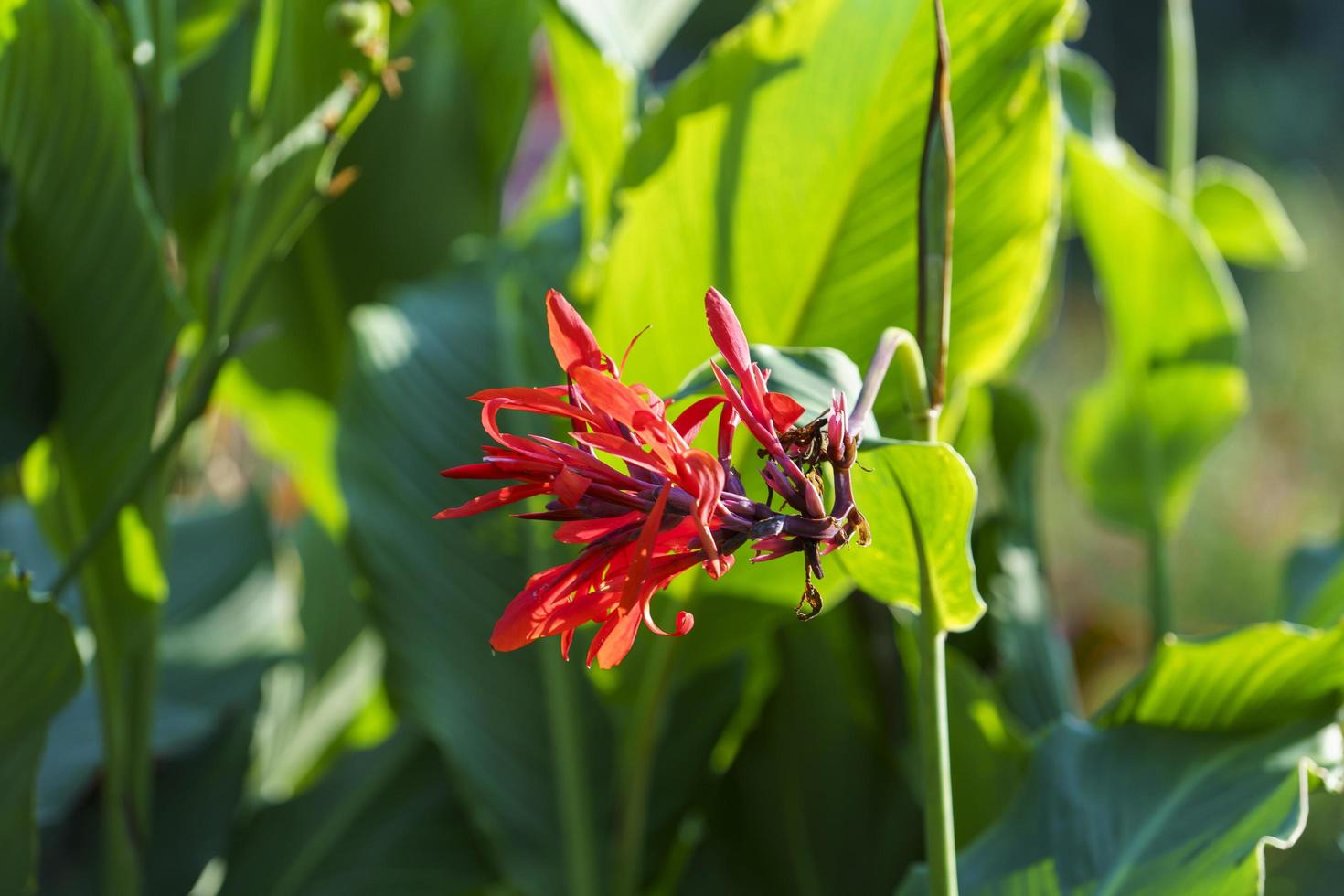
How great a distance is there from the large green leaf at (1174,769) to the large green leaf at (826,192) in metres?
0.18

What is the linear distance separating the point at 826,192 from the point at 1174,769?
31 cm

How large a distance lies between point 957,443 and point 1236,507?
5.94 feet

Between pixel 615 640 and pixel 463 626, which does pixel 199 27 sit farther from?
pixel 615 640

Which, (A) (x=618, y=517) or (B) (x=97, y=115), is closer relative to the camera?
(A) (x=618, y=517)

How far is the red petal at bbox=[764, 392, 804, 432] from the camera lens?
0.32 meters

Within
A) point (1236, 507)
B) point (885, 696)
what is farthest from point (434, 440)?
point (1236, 507)

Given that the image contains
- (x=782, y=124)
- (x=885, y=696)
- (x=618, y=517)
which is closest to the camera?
(x=618, y=517)

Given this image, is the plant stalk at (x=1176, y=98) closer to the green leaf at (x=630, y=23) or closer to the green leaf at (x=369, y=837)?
the green leaf at (x=630, y=23)

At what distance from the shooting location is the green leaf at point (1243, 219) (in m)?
0.84

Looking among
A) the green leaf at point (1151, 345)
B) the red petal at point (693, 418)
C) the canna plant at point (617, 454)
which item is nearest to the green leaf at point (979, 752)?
the canna plant at point (617, 454)

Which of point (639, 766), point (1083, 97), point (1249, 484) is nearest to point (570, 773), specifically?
point (639, 766)

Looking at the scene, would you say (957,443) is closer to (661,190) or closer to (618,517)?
(661,190)

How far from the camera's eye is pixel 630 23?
893 mm

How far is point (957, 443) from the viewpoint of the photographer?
697 millimetres
